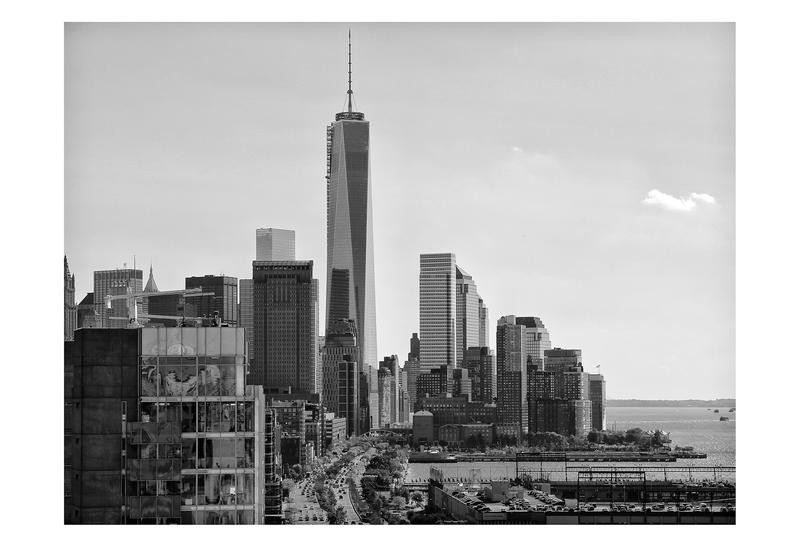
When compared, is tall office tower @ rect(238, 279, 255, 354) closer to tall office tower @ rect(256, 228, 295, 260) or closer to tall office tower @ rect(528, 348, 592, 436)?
tall office tower @ rect(256, 228, 295, 260)

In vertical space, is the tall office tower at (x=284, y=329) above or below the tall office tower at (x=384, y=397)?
above

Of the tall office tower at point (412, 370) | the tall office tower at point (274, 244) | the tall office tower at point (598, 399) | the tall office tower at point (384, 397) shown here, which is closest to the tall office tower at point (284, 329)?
the tall office tower at point (274, 244)

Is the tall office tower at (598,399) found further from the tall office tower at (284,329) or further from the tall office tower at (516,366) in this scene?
the tall office tower at (284,329)

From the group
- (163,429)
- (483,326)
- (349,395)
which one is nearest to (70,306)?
(163,429)

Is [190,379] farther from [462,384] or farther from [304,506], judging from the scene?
[462,384]

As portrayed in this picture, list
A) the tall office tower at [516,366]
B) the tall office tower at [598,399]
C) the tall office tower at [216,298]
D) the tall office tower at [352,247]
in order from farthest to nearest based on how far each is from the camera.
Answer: the tall office tower at [352,247]
the tall office tower at [516,366]
the tall office tower at [598,399]
the tall office tower at [216,298]

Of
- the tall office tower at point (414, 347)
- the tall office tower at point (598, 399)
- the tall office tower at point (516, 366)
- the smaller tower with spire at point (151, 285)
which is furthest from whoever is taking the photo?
the tall office tower at point (414, 347)
